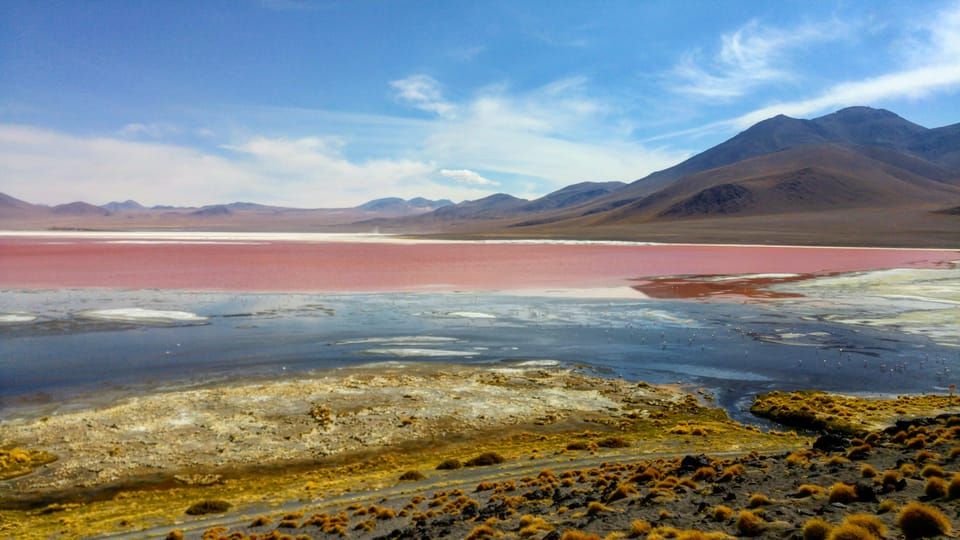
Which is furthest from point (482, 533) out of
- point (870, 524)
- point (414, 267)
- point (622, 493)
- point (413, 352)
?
point (414, 267)

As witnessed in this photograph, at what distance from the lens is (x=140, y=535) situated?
13086mm

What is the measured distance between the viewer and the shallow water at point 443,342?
26281 mm

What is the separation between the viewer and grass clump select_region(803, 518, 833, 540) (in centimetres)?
904

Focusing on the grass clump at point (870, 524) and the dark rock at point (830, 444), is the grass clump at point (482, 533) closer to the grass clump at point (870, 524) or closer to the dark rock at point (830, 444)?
the grass clump at point (870, 524)

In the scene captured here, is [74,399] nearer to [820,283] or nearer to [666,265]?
[820,283]

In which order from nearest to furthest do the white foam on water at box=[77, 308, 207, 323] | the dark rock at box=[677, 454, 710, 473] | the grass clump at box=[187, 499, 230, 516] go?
1. the grass clump at box=[187, 499, 230, 516]
2. the dark rock at box=[677, 454, 710, 473]
3. the white foam on water at box=[77, 308, 207, 323]

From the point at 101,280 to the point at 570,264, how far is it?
48891 millimetres

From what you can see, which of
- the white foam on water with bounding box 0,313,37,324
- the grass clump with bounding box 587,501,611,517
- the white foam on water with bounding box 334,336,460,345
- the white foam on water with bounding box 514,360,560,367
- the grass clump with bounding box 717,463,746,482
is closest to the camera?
the grass clump with bounding box 587,501,611,517

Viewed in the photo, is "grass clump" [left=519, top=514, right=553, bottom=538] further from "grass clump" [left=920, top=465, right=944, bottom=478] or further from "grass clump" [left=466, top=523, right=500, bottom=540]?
"grass clump" [left=920, top=465, right=944, bottom=478]

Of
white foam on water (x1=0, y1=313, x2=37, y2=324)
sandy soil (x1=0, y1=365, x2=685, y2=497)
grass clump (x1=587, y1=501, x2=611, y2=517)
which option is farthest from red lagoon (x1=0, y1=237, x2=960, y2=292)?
grass clump (x1=587, y1=501, x2=611, y2=517)

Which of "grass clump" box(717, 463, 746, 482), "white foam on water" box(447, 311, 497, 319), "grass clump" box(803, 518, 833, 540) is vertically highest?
"grass clump" box(803, 518, 833, 540)

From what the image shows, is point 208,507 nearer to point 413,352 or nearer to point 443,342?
point 413,352

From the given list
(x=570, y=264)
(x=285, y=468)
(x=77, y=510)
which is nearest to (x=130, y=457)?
(x=77, y=510)

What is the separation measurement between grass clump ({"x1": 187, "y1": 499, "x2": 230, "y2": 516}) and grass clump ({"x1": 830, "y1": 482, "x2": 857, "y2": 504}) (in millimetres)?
12279
